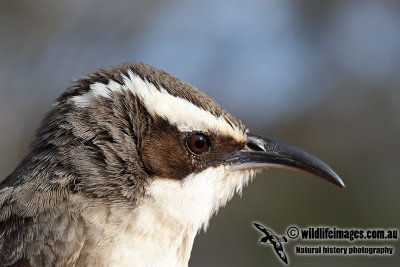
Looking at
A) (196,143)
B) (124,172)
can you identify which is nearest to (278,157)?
(196,143)

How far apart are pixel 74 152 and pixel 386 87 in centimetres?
1804

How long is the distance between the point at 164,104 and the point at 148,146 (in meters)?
0.38

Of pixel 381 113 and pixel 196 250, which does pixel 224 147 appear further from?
pixel 381 113

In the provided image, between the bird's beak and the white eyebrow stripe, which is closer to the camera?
the white eyebrow stripe

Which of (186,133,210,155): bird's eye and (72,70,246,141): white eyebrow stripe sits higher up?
(72,70,246,141): white eyebrow stripe

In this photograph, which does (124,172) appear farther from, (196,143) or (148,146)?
(196,143)

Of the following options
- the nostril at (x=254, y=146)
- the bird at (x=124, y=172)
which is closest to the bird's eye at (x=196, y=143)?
the bird at (x=124, y=172)

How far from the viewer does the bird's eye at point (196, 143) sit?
13.2 ft

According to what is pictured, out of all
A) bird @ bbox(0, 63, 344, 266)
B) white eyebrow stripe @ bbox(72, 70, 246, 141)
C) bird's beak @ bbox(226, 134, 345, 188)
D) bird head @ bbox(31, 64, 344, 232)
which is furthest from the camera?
bird's beak @ bbox(226, 134, 345, 188)

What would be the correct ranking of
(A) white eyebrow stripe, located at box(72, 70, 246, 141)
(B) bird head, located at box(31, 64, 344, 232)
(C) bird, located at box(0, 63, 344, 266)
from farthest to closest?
(A) white eyebrow stripe, located at box(72, 70, 246, 141) < (B) bird head, located at box(31, 64, 344, 232) < (C) bird, located at box(0, 63, 344, 266)

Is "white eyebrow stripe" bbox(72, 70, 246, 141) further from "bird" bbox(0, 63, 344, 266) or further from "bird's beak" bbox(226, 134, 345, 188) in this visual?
"bird's beak" bbox(226, 134, 345, 188)

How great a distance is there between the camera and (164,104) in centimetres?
398

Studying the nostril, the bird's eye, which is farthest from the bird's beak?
the bird's eye

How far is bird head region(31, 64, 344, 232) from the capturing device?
12.2ft
